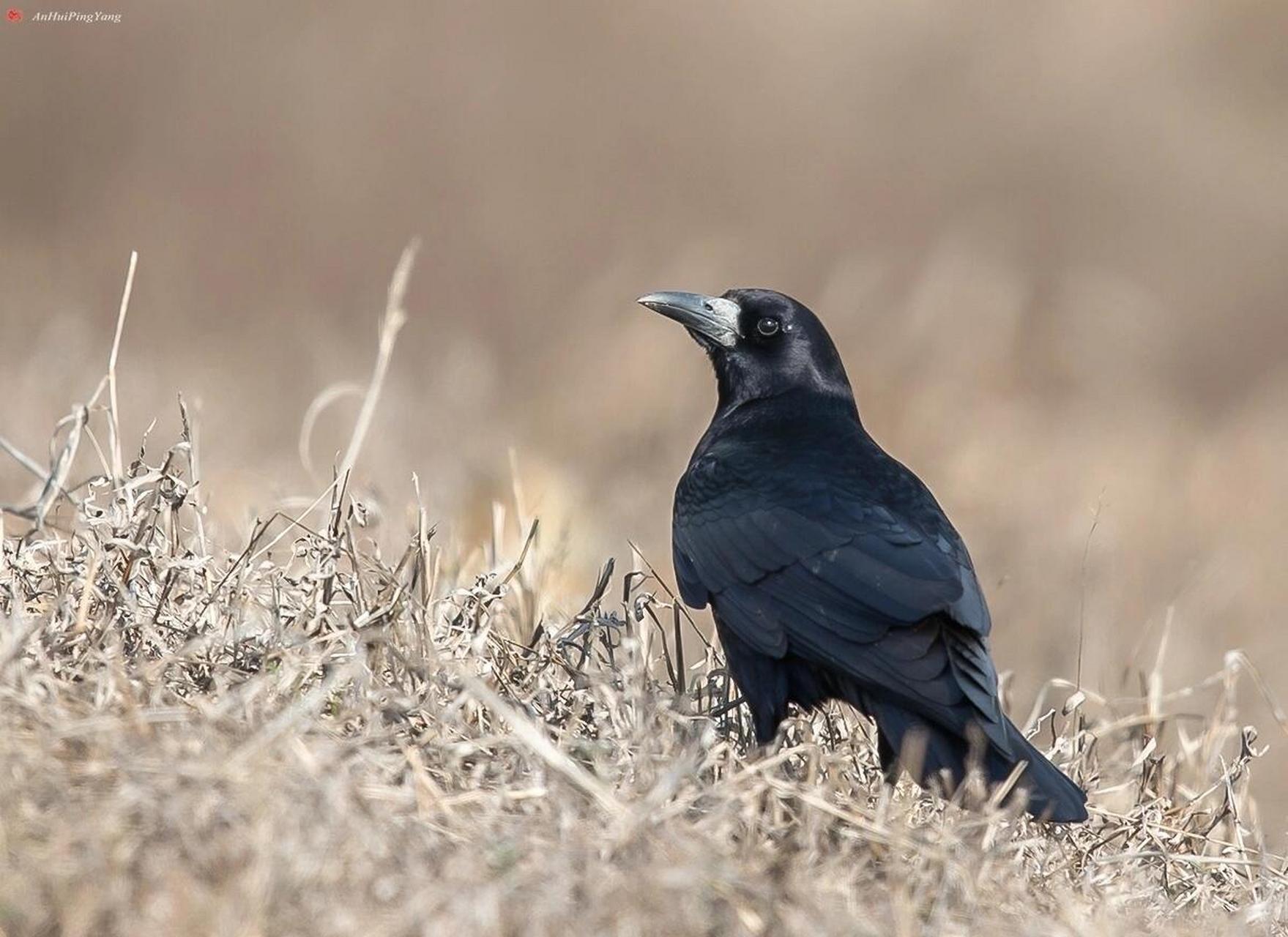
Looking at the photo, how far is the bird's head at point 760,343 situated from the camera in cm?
550

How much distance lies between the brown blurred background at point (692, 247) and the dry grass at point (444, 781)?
248 cm

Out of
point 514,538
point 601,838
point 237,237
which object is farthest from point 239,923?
point 237,237

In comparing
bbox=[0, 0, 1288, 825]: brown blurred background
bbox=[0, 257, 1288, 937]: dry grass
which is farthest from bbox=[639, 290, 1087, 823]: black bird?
bbox=[0, 0, 1288, 825]: brown blurred background

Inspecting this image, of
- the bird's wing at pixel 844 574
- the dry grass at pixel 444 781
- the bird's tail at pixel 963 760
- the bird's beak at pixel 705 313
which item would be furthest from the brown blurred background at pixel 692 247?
the bird's tail at pixel 963 760

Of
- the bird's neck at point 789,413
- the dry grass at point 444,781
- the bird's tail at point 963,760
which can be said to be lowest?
the bird's tail at point 963,760

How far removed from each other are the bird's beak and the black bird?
374 mm

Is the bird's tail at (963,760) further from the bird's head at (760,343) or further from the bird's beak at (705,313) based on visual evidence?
the bird's beak at (705,313)

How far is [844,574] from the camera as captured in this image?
4398 mm

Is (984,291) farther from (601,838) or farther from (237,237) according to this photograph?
(601,838)

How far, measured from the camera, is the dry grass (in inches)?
110

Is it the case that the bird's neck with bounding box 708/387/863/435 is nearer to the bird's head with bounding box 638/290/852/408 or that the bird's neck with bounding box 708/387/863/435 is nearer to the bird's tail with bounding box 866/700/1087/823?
the bird's head with bounding box 638/290/852/408

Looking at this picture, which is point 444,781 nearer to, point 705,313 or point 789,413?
point 789,413

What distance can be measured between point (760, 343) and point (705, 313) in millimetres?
188

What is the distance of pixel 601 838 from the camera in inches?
121
